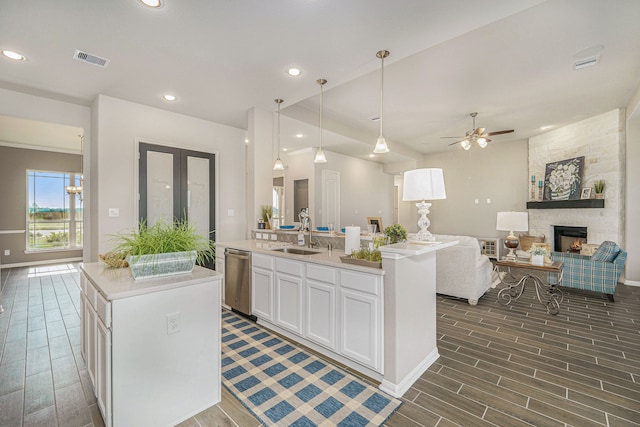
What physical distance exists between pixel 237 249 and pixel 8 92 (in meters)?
3.58

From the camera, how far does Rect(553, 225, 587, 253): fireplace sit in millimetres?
5703

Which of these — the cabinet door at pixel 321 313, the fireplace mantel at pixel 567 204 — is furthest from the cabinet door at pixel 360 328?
the fireplace mantel at pixel 567 204

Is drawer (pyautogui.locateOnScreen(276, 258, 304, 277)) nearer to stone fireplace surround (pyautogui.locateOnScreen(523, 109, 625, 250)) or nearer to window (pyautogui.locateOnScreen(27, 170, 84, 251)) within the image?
stone fireplace surround (pyautogui.locateOnScreen(523, 109, 625, 250))

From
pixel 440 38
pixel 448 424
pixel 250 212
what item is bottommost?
pixel 448 424

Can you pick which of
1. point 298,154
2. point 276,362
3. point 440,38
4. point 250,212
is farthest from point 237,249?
point 298,154

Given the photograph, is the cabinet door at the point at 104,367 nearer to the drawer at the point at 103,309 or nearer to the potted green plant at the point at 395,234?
the drawer at the point at 103,309

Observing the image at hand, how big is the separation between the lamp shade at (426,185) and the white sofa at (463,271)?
189cm

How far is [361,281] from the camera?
2.16m

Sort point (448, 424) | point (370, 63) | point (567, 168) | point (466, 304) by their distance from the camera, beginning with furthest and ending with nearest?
point (567, 168)
point (466, 304)
point (370, 63)
point (448, 424)

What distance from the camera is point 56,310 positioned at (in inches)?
144

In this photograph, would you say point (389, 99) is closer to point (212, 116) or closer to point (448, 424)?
point (212, 116)

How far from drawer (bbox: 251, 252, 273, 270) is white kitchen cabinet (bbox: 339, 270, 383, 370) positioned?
97cm

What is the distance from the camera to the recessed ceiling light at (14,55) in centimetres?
276

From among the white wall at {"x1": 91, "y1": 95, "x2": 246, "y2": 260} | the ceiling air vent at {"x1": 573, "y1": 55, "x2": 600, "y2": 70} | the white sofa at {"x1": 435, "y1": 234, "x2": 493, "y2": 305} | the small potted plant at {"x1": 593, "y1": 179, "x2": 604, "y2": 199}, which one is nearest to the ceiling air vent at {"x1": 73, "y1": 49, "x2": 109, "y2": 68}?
the white wall at {"x1": 91, "y1": 95, "x2": 246, "y2": 260}
